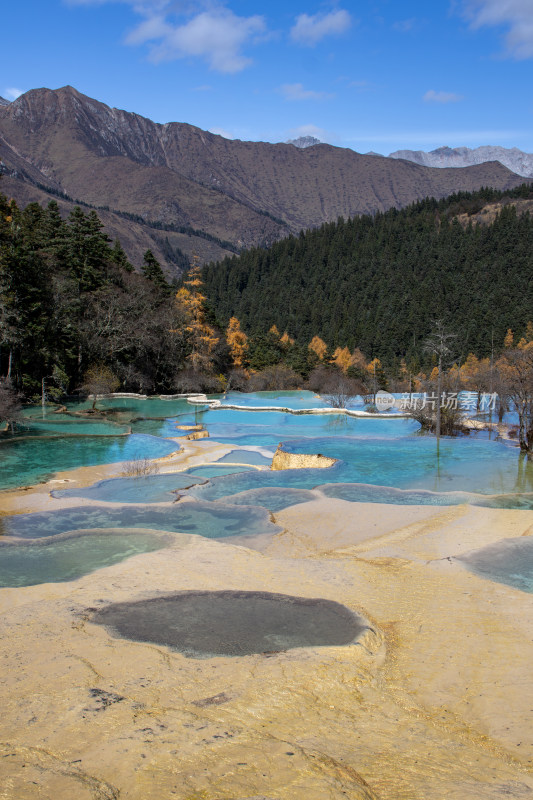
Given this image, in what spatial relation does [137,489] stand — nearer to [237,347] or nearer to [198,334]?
[198,334]

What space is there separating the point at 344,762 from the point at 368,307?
76.9m

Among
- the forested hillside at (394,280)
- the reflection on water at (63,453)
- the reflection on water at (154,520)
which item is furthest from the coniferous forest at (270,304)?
the reflection on water at (154,520)

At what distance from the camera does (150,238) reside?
17375 centimetres

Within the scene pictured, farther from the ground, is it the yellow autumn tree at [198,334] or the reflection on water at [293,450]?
the yellow autumn tree at [198,334]

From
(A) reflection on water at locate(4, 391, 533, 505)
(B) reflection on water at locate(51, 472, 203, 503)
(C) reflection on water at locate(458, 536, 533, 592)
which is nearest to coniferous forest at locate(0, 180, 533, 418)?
(A) reflection on water at locate(4, 391, 533, 505)

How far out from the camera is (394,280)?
80.7 m

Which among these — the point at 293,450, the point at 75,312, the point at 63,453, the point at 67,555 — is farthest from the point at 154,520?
the point at 75,312

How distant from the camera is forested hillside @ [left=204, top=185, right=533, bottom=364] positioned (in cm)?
6794

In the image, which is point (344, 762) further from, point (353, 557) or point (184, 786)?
point (353, 557)

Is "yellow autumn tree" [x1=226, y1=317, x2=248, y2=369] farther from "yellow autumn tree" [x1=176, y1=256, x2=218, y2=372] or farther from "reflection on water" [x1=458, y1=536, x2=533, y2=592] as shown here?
"reflection on water" [x1=458, y1=536, x2=533, y2=592]

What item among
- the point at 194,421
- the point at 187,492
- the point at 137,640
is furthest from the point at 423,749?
the point at 194,421

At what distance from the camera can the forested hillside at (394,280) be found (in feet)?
223

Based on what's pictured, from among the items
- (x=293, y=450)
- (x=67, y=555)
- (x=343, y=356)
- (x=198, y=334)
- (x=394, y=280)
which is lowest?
(x=67, y=555)

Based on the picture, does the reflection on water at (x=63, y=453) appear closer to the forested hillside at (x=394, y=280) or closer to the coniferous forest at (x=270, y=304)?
the coniferous forest at (x=270, y=304)
